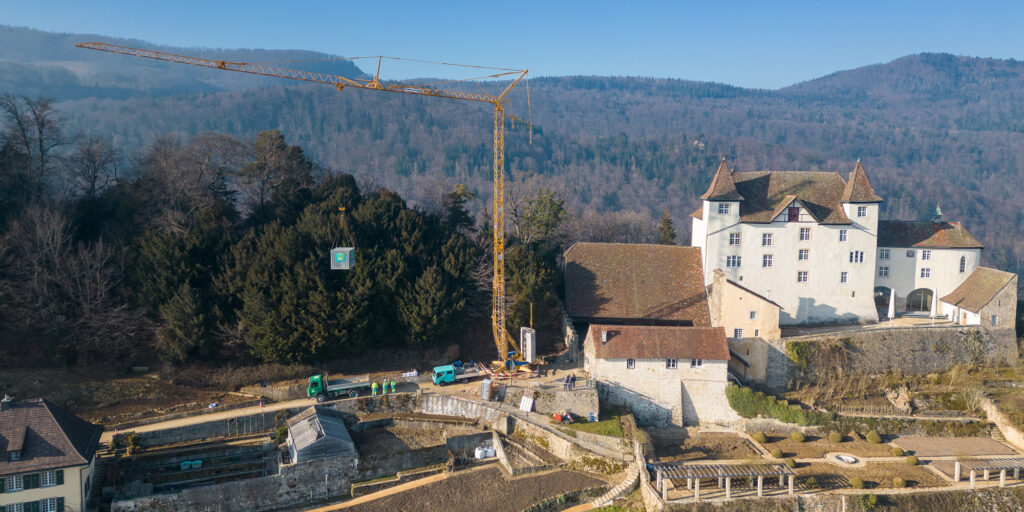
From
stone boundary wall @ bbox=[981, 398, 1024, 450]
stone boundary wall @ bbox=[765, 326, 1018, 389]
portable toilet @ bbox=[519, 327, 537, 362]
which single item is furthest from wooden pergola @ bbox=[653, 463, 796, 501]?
stone boundary wall @ bbox=[981, 398, 1024, 450]

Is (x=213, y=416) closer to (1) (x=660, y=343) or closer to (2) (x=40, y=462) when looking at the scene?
(2) (x=40, y=462)

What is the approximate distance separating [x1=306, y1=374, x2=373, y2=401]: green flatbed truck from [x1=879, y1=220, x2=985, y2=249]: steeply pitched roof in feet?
120

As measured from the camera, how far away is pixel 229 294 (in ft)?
131

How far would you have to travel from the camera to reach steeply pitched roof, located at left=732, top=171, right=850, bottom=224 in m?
45.7

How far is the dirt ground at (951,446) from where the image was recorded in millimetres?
35750

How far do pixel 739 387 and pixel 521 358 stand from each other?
13015mm

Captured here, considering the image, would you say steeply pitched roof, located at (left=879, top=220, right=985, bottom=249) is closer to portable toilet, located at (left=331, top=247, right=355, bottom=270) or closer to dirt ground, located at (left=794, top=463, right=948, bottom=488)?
dirt ground, located at (left=794, top=463, right=948, bottom=488)

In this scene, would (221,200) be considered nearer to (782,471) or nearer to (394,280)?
(394,280)

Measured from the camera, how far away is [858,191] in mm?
45625

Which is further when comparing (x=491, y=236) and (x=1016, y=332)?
(x=491, y=236)

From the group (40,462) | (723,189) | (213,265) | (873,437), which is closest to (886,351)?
(873,437)

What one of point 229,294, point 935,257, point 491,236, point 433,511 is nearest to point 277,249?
point 229,294

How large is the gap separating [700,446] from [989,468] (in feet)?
43.9

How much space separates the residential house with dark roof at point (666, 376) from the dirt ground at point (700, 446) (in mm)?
1112
